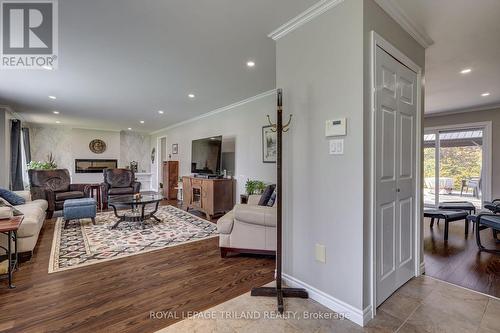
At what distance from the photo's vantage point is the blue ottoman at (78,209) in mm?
4129

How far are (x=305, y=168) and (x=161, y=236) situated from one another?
8.79 feet

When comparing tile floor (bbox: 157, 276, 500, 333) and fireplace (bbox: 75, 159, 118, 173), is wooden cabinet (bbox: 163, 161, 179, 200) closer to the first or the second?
fireplace (bbox: 75, 159, 118, 173)

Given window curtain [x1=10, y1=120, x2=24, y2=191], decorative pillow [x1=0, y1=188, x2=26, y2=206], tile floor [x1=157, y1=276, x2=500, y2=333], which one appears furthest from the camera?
window curtain [x1=10, y1=120, x2=24, y2=191]

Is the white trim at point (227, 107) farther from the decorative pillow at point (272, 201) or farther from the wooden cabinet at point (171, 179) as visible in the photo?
the decorative pillow at point (272, 201)

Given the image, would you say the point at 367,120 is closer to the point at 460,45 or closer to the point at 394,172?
the point at 394,172

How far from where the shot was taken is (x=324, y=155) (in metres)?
1.95

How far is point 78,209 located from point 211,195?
2.33m

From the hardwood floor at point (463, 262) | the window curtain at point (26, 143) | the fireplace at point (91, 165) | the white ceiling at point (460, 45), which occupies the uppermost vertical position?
the white ceiling at point (460, 45)

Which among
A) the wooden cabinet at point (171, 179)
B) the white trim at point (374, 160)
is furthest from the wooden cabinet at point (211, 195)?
the white trim at point (374, 160)

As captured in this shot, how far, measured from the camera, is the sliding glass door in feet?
17.9

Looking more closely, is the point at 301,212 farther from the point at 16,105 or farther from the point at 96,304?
the point at 16,105

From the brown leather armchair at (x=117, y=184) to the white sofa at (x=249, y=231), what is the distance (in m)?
4.06

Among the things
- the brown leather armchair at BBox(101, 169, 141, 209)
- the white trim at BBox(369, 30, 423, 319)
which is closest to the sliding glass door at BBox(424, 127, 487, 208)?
the white trim at BBox(369, 30, 423, 319)

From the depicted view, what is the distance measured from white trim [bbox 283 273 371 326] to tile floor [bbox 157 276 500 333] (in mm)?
39
